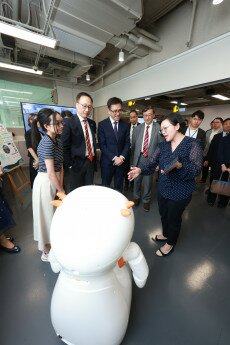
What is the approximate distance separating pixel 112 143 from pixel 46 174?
110cm

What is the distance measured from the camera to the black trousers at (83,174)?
2.04 m

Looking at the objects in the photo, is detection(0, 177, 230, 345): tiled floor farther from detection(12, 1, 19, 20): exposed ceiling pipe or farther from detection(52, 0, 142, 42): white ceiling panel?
detection(12, 1, 19, 20): exposed ceiling pipe

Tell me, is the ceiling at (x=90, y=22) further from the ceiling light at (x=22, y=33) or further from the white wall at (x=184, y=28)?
the ceiling light at (x=22, y=33)

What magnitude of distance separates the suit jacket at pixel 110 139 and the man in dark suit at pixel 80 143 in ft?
0.86

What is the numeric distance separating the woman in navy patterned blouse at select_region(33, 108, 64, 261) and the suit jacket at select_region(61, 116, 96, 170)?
324 millimetres

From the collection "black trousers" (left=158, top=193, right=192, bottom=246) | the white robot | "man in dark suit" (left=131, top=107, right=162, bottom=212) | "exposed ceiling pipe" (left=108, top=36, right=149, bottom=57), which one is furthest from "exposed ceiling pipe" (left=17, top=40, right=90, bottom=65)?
the white robot

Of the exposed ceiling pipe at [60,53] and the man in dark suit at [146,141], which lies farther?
the exposed ceiling pipe at [60,53]

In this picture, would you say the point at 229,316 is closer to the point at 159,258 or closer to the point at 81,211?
the point at 159,258

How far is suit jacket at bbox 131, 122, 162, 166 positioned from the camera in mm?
2629

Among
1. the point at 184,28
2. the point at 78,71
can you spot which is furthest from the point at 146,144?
the point at 78,71

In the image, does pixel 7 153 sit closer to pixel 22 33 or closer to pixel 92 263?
pixel 22 33

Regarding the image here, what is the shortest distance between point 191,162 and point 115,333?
1267mm

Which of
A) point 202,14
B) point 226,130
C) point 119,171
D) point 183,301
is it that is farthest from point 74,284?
point 202,14

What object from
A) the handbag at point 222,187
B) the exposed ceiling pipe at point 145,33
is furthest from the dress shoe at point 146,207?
the exposed ceiling pipe at point 145,33
